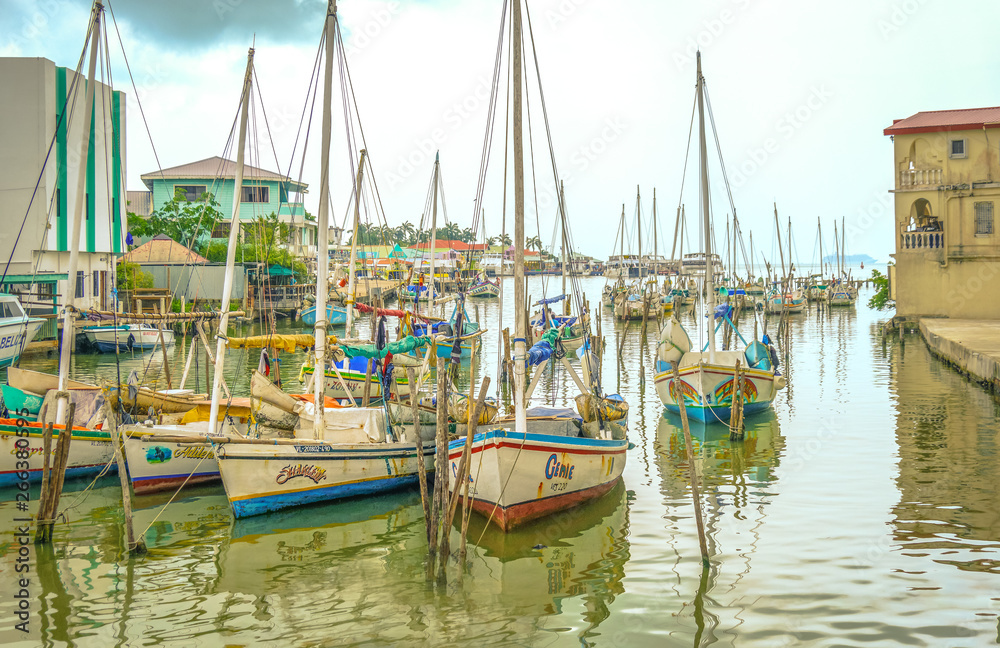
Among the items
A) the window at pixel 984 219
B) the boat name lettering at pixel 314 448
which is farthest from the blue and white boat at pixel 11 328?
the window at pixel 984 219

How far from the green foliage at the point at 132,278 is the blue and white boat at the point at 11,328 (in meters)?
15.5

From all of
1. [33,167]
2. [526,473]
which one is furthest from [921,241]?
[33,167]

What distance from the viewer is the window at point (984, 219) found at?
38406 millimetres

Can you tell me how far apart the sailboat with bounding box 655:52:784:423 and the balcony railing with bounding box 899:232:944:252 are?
20.4 metres

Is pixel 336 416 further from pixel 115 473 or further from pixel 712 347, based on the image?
pixel 712 347

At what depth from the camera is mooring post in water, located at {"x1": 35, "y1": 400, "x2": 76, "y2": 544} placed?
1189cm

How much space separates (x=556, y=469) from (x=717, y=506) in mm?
3294

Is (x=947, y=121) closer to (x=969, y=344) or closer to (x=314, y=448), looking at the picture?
(x=969, y=344)

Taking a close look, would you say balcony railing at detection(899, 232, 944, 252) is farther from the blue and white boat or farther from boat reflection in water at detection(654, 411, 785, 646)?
the blue and white boat

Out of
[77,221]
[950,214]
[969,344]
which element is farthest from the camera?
[950,214]

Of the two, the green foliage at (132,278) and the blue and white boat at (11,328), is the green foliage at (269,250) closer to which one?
the green foliage at (132,278)

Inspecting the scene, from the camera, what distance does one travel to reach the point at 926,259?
39094 millimetres

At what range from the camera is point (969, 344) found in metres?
28.9

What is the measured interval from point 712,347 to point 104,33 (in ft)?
51.9
